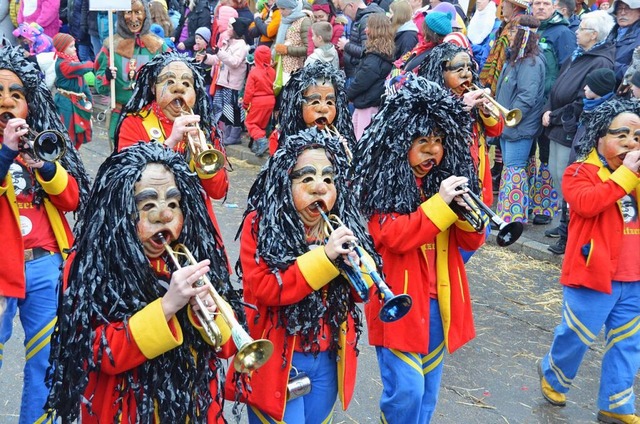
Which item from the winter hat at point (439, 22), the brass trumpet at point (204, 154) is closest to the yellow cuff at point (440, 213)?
the brass trumpet at point (204, 154)

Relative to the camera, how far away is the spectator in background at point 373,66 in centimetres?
1003

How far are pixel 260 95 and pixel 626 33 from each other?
4110 millimetres

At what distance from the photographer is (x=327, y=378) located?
4168 mm

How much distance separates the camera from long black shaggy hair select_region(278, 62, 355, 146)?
6.03m

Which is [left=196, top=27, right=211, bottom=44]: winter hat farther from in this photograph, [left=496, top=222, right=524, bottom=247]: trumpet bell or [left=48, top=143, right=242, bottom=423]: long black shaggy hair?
[left=48, top=143, right=242, bottom=423]: long black shaggy hair

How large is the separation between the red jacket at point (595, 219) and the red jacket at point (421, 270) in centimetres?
106

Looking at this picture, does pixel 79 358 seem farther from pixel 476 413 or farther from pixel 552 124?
pixel 552 124

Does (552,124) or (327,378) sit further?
(552,124)

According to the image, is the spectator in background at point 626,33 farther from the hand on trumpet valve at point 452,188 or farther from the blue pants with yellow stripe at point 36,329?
the blue pants with yellow stripe at point 36,329

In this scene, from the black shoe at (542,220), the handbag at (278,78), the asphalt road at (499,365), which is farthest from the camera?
the handbag at (278,78)

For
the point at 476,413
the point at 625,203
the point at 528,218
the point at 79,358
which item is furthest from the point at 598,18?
the point at 79,358

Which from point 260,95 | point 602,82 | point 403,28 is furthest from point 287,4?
point 602,82

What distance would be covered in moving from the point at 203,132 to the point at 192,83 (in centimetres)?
32

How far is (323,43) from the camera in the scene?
10.5 metres
